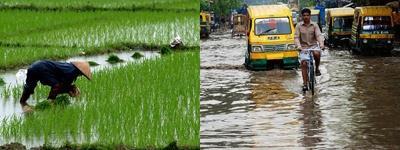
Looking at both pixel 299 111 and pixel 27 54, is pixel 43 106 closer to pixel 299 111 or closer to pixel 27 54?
pixel 299 111

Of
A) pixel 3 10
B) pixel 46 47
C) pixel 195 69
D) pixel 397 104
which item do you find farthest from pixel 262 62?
pixel 3 10

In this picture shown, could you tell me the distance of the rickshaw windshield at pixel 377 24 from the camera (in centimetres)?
1892

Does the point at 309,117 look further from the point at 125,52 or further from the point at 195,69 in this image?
the point at 125,52

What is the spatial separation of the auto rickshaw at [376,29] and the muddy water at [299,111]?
18.9ft

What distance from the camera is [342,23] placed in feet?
80.9

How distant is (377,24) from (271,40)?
17.9 ft

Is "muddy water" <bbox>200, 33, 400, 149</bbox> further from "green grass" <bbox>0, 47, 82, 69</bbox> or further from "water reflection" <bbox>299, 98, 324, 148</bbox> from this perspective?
"green grass" <bbox>0, 47, 82, 69</bbox>

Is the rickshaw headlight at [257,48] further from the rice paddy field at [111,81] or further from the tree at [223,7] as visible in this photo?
the tree at [223,7]

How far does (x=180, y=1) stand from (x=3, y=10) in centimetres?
862

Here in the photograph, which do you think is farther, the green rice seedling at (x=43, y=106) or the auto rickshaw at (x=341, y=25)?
the auto rickshaw at (x=341, y=25)

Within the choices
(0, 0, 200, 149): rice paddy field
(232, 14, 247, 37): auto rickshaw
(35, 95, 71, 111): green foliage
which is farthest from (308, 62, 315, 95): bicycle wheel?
(232, 14, 247, 37): auto rickshaw

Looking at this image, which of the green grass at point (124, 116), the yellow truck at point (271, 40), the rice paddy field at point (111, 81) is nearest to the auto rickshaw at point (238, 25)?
the rice paddy field at point (111, 81)

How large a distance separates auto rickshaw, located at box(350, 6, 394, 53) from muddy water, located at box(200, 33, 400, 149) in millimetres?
5766

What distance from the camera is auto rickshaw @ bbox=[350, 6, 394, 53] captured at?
1884 cm
